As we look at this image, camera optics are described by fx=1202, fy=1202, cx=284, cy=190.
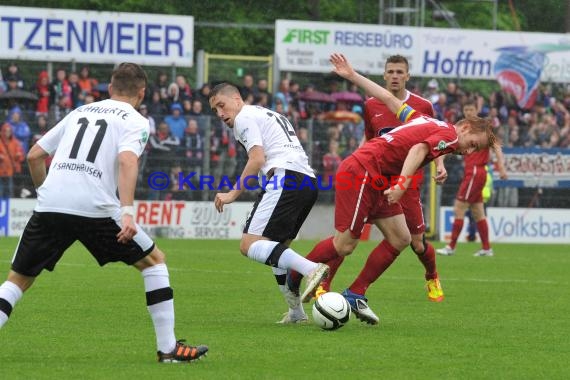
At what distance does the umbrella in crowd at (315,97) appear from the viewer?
1035 inches

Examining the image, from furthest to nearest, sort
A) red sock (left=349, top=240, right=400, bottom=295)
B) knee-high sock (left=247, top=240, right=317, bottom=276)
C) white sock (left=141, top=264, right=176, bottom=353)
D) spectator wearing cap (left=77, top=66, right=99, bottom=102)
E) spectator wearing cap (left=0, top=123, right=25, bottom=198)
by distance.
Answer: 1. spectator wearing cap (left=77, top=66, right=99, bottom=102)
2. spectator wearing cap (left=0, top=123, right=25, bottom=198)
3. red sock (left=349, top=240, right=400, bottom=295)
4. knee-high sock (left=247, top=240, right=317, bottom=276)
5. white sock (left=141, top=264, right=176, bottom=353)

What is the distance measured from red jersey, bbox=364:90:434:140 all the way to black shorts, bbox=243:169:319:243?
5.78 feet

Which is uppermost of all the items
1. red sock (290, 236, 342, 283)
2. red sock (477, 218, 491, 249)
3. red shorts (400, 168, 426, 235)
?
red shorts (400, 168, 426, 235)

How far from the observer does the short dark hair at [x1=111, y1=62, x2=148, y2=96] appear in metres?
7.34

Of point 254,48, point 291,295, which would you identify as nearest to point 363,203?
point 291,295

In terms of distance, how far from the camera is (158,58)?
25.8 meters

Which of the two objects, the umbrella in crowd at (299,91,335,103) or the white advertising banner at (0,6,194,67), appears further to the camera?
the umbrella in crowd at (299,91,335,103)

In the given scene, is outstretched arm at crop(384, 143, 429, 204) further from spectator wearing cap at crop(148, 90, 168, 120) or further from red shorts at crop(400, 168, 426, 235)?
spectator wearing cap at crop(148, 90, 168, 120)

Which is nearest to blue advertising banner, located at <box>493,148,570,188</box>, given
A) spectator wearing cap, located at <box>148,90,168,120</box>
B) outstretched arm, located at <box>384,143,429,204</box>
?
spectator wearing cap, located at <box>148,90,168,120</box>

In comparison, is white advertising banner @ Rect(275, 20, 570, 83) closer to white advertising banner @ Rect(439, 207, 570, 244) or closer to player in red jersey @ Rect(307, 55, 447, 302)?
white advertising banner @ Rect(439, 207, 570, 244)

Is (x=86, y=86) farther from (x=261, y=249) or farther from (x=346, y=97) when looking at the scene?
(x=261, y=249)

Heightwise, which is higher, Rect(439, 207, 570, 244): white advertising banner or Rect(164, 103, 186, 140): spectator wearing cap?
Rect(164, 103, 186, 140): spectator wearing cap

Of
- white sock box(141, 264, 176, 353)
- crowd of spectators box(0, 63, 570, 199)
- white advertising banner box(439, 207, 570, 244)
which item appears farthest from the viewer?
white advertising banner box(439, 207, 570, 244)

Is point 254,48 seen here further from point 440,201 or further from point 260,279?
point 260,279
